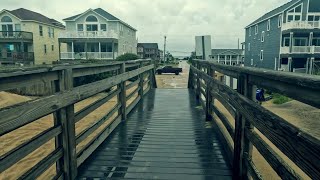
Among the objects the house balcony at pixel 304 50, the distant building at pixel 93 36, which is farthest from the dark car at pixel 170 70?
the house balcony at pixel 304 50

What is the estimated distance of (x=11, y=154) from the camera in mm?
2387

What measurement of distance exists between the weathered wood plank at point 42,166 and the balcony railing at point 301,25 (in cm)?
3460

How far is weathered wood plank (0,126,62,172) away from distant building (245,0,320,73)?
3468cm

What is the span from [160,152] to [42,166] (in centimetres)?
222

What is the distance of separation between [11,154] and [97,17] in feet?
134

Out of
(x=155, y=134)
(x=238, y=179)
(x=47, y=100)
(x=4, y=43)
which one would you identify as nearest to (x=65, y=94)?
(x=47, y=100)

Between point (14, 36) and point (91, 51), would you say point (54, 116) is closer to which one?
point (91, 51)

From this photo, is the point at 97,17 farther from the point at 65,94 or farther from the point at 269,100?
the point at 65,94

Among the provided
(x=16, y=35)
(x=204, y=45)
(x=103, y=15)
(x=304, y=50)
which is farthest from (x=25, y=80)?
(x=16, y=35)

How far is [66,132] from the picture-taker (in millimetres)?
3463

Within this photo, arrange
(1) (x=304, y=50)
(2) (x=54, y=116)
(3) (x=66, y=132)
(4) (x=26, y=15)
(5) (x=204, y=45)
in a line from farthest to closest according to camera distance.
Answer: (4) (x=26, y=15) < (1) (x=304, y=50) < (5) (x=204, y=45) < (3) (x=66, y=132) < (2) (x=54, y=116)

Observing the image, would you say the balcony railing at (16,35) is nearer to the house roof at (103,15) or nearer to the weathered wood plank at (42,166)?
the house roof at (103,15)

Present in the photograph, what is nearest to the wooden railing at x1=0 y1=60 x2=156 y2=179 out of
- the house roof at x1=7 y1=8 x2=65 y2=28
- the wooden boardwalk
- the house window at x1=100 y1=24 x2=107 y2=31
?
the wooden boardwalk

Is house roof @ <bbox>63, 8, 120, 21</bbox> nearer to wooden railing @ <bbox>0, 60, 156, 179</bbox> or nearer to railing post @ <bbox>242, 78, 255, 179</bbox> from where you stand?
wooden railing @ <bbox>0, 60, 156, 179</bbox>
